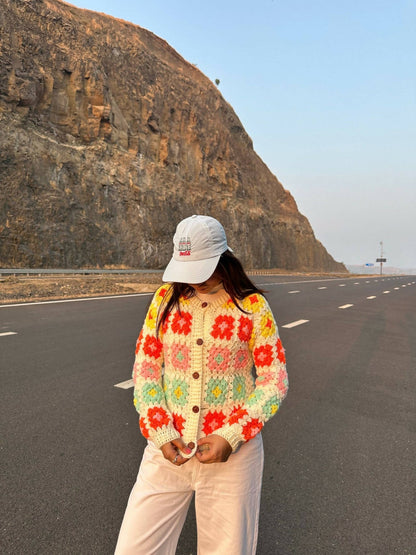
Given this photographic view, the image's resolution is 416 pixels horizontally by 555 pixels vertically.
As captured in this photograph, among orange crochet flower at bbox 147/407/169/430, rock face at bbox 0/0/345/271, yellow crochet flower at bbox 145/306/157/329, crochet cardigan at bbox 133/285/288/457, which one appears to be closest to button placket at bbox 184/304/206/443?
crochet cardigan at bbox 133/285/288/457

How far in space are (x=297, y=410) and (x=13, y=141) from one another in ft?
110

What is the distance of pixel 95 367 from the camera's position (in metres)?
5.68

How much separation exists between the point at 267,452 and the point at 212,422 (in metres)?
1.92

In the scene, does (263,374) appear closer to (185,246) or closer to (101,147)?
(185,246)

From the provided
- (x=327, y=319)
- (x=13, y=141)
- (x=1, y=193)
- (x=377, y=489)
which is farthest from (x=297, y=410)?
(x=13, y=141)

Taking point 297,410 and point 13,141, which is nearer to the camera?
point 297,410

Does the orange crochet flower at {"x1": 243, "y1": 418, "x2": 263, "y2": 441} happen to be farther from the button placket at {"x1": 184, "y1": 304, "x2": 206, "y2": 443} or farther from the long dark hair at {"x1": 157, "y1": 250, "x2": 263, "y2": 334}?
the long dark hair at {"x1": 157, "y1": 250, "x2": 263, "y2": 334}

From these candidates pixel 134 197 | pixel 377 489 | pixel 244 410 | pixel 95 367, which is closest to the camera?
pixel 244 410

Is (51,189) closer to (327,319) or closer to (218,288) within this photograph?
(327,319)

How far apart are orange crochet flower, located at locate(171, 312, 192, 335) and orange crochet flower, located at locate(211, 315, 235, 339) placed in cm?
11

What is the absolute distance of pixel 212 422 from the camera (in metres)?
1.75

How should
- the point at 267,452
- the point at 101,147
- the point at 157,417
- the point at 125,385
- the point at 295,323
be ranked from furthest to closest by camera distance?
the point at 101,147, the point at 295,323, the point at 125,385, the point at 267,452, the point at 157,417

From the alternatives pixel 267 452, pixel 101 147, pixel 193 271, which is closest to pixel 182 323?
pixel 193 271

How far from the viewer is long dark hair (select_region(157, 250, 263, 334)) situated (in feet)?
5.93
